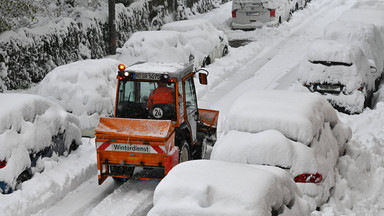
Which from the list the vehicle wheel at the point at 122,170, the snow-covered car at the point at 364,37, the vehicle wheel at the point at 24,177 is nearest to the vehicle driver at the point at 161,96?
the vehicle wheel at the point at 122,170

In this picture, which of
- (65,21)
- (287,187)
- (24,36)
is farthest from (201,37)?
(287,187)

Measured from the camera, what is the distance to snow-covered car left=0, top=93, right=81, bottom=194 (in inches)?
347

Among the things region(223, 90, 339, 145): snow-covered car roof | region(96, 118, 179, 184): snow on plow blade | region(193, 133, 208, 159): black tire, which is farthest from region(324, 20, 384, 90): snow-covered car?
region(96, 118, 179, 184): snow on plow blade

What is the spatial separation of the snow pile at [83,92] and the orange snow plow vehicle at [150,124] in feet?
7.09

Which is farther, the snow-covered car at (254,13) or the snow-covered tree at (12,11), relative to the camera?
the snow-covered car at (254,13)

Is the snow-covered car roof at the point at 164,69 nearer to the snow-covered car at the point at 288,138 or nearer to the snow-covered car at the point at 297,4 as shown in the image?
the snow-covered car at the point at 288,138

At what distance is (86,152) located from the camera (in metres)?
11.2

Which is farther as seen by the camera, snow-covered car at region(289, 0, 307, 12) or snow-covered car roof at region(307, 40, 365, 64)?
snow-covered car at region(289, 0, 307, 12)

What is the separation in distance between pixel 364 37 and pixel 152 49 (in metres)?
6.20

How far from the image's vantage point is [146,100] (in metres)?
9.97

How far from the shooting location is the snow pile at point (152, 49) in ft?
55.9

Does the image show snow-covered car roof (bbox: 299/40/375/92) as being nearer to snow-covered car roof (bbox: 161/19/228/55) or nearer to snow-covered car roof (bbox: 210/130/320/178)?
snow-covered car roof (bbox: 161/19/228/55)

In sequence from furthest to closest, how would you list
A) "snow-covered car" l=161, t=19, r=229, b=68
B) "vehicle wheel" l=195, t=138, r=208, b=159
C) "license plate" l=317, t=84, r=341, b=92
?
"snow-covered car" l=161, t=19, r=229, b=68
"license plate" l=317, t=84, r=341, b=92
"vehicle wheel" l=195, t=138, r=208, b=159

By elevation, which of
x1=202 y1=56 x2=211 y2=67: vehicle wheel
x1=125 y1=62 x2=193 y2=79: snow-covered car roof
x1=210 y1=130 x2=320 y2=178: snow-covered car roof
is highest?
x1=125 y1=62 x2=193 y2=79: snow-covered car roof
